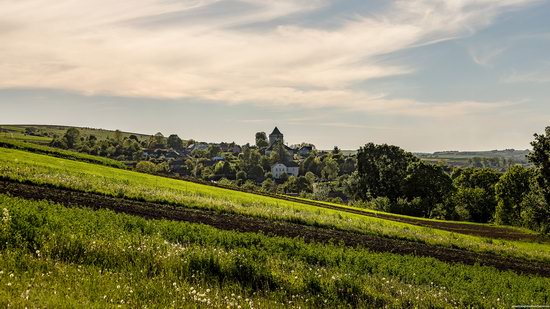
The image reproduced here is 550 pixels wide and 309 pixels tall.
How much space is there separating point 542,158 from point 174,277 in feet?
159

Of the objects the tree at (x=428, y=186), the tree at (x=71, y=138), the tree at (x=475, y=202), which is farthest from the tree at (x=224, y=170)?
the tree at (x=475, y=202)

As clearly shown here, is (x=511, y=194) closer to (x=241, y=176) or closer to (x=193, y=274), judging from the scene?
(x=193, y=274)

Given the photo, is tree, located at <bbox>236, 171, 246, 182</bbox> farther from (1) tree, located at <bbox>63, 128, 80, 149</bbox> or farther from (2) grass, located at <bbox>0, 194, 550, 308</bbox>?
(2) grass, located at <bbox>0, 194, 550, 308</bbox>

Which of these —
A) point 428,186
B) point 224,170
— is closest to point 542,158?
point 428,186

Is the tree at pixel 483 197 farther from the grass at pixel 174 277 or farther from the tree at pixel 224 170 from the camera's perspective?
the tree at pixel 224 170

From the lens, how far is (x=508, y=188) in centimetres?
8238

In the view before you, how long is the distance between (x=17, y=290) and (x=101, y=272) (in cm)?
221

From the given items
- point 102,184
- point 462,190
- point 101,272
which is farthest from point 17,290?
point 462,190

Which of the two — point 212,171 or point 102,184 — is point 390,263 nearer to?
point 102,184

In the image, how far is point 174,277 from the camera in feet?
31.8

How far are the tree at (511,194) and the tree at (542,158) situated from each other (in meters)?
32.0

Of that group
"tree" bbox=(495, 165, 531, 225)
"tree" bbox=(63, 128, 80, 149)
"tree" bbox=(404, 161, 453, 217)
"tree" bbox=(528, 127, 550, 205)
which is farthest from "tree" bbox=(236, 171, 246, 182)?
"tree" bbox=(528, 127, 550, 205)

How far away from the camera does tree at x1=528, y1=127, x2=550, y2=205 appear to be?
4591 cm

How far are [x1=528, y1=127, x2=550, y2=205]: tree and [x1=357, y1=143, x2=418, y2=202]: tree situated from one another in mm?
42910
